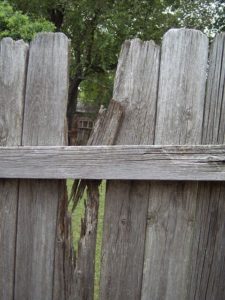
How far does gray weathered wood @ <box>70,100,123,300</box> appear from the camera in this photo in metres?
1.76

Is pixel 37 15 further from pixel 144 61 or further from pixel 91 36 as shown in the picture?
pixel 144 61

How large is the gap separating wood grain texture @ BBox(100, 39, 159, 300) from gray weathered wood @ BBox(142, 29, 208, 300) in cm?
3

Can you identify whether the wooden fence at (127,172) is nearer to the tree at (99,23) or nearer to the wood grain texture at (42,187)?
the wood grain texture at (42,187)

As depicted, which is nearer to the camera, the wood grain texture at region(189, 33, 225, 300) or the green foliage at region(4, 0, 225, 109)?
the wood grain texture at region(189, 33, 225, 300)

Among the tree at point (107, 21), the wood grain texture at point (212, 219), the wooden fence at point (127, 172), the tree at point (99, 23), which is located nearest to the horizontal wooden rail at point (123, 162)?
the wooden fence at point (127, 172)

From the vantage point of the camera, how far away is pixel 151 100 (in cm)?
175

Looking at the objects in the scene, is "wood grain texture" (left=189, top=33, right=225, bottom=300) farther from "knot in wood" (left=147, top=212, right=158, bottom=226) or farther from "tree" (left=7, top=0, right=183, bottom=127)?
"tree" (left=7, top=0, right=183, bottom=127)

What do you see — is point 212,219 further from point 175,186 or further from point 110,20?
point 110,20

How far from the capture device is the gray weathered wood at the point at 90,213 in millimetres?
1762

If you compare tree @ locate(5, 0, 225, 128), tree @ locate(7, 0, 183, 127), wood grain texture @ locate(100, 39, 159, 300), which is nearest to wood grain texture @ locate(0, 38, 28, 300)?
wood grain texture @ locate(100, 39, 159, 300)

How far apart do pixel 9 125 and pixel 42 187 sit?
311 mm

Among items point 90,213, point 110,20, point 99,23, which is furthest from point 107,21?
point 90,213

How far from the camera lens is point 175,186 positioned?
1779 millimetres

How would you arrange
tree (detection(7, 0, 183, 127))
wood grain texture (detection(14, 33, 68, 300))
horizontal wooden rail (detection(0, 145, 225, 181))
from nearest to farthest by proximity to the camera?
horizontal wooden rail (detection(0, 145, 225, 181)) < wood grain texture (detection(14, 33, 68, 300)) < tree (detection(7, 0, 183, 127))
